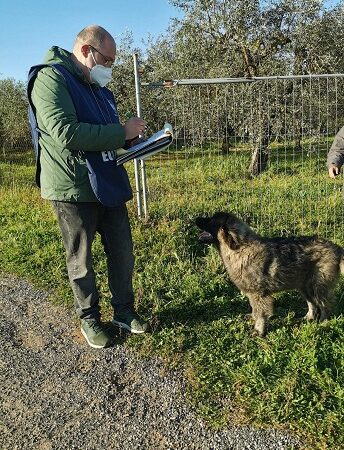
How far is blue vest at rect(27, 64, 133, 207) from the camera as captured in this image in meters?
3.09

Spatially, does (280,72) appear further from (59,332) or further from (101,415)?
(101,415)

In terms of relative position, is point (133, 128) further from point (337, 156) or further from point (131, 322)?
point (337, 156)

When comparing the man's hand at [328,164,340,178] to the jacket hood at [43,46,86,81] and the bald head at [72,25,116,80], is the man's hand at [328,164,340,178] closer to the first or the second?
the bald head at [72,25,116,80]

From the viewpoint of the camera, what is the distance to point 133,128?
3.19 metres

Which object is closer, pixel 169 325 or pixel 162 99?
pixel 169 325

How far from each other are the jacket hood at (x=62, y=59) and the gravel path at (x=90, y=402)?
2.29m

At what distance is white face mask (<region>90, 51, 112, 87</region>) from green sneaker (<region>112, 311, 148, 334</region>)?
205 cm

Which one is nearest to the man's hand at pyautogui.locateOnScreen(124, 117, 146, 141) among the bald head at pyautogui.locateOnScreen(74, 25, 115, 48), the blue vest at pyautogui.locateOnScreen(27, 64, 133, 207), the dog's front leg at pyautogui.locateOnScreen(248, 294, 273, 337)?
the blue vest at pyautogui.locateOnScreen(27, 64, 133, 207)

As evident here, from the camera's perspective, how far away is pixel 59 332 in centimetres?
403

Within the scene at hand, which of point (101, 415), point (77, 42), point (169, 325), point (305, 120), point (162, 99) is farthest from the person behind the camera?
point (162, 99)

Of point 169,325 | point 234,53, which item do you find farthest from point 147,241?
point 234,53

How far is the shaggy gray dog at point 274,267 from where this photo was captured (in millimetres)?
3873

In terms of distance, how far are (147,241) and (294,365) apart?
10.1 ft

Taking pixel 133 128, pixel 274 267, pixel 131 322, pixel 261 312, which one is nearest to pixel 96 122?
pixel 133 128
